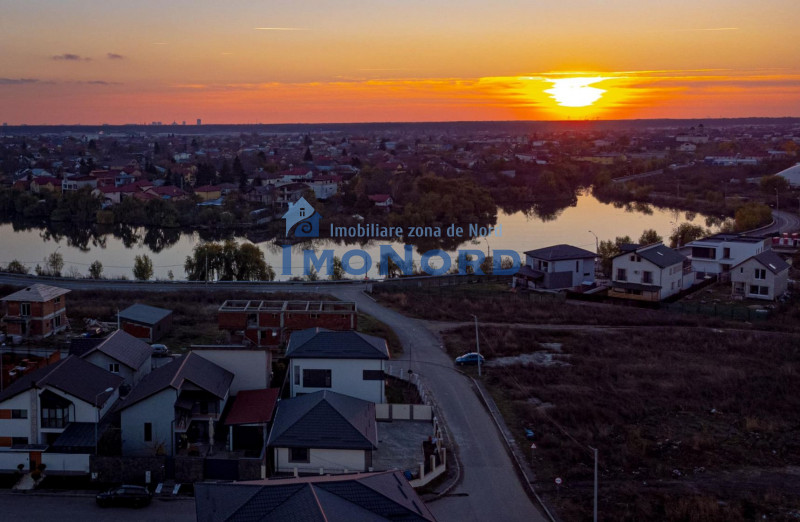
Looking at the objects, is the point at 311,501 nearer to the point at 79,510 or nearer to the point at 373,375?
the point at 79,510

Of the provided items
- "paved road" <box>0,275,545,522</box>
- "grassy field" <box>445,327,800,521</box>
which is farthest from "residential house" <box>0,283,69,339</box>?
"grassy field" <box>445,327,800,521</box>

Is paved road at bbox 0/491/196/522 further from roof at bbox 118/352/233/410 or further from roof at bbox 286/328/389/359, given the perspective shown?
roof at bbox 286/328/389/359

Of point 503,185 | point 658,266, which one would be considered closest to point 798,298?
point 658,266

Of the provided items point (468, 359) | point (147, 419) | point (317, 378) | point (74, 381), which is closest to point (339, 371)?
point (317, 378)

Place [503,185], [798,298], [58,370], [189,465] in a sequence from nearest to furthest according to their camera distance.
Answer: [189,465] → [58,370] → [798,298] → [503,185]

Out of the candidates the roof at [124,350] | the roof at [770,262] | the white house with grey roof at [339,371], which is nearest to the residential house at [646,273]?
the roof at [770,262]

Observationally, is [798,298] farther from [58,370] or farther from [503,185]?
[503,185]
